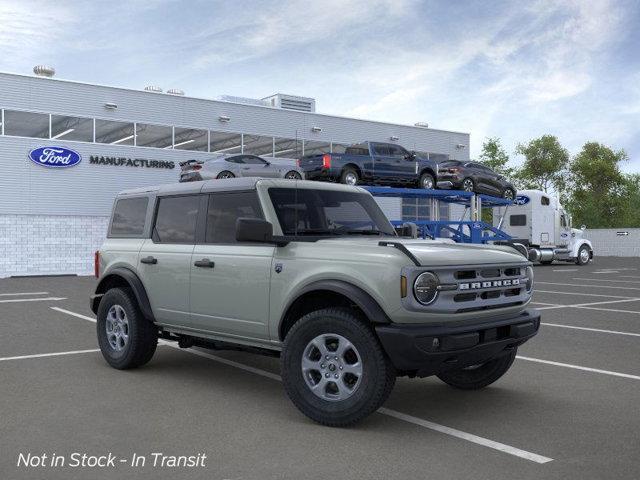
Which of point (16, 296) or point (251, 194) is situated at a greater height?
point (251, 194)

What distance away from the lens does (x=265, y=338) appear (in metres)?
5.71

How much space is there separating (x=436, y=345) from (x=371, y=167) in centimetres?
1633

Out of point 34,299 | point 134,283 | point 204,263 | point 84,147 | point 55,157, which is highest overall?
point 84,147

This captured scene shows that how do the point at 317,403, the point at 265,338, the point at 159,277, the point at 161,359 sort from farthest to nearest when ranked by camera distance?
the point at 161,359, the point at 159,277, the point at 265,338, the point at 317,403

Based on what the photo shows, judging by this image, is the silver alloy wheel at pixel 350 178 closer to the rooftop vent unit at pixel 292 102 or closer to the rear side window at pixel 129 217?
the rear side window at pixel 129 217

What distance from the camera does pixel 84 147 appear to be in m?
27.8

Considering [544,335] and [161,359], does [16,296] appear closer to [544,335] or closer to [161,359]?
[161,359]

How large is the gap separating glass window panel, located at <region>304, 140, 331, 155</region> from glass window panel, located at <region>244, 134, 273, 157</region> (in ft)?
6.68

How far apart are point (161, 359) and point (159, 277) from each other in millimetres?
1509

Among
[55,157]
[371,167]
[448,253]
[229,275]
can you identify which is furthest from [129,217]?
[55,157]

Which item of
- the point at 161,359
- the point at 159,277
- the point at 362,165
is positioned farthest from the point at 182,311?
the point at 362,165

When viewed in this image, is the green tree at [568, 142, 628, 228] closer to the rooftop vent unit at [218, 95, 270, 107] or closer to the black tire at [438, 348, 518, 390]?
the rooftop vent unit at [218, 95, 270, 107]

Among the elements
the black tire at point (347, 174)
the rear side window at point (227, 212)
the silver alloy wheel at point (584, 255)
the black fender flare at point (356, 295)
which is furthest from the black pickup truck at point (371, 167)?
the black fender flare at point (356, 295)

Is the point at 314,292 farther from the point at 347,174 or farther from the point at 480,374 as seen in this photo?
the point at 347,174
